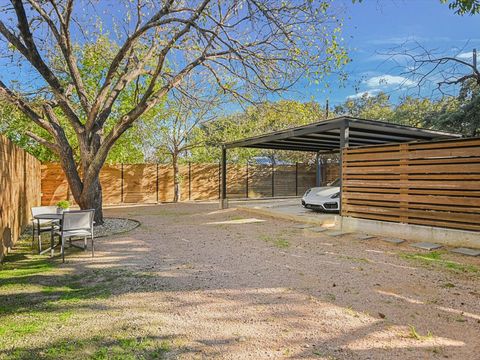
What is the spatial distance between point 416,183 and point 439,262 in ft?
6.35

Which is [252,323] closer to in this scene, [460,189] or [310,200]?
[460,189]

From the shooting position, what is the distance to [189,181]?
57.2 feet

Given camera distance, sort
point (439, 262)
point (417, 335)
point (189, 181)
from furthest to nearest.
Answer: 1. point (189, 181)
2. point (439, 262)
3. point (417, 335)

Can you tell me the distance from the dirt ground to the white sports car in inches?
129

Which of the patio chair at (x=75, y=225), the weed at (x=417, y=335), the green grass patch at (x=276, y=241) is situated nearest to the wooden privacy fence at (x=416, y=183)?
the green grass patch at (x=276, y=241)

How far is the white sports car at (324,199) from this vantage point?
30.5 ft

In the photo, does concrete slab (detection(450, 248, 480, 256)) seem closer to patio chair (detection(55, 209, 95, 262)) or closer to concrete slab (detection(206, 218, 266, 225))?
concrete slab (detection(206, 218, 266, 225))

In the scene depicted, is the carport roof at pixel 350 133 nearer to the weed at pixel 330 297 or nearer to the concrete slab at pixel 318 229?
the concrete slab at pixel 318 229

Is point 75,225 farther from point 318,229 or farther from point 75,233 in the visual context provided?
point 318,229

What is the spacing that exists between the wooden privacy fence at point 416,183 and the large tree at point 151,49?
7.80 ft

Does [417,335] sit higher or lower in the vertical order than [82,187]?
lower

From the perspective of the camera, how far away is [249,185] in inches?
722

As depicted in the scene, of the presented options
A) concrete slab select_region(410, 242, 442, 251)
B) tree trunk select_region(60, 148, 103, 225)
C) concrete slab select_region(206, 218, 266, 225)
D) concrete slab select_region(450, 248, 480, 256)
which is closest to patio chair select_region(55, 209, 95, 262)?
tree trunk select_region(60, 148, 103, 225)

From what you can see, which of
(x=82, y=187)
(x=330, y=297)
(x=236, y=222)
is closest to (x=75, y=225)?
(x=82, y=187)
